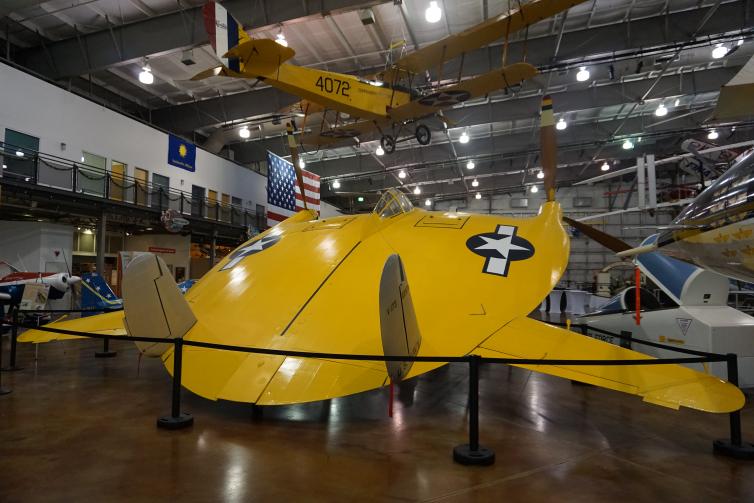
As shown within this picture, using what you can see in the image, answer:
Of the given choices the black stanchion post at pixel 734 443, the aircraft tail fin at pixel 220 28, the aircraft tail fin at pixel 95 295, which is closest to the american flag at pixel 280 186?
the aircraft tail fin at pixel 95 295

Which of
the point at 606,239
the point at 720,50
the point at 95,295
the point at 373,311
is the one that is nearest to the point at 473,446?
the point at 373,311

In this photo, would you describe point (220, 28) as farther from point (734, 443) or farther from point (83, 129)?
point (734, 443)

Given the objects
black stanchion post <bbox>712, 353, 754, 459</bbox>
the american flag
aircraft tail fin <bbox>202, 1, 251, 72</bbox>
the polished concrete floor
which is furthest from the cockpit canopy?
the american flag

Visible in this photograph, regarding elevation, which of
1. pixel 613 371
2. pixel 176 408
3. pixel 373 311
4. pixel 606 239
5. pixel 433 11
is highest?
pixel 433 11

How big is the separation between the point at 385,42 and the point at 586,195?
24319mm

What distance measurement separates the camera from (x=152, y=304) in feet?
13.5

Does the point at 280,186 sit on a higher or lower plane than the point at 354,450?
higher

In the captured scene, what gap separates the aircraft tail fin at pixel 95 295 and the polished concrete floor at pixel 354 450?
5590 millimetres

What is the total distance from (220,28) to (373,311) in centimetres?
806

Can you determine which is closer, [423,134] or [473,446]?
[473,446]

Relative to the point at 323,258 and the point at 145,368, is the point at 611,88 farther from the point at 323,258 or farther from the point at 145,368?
the point at 145,368

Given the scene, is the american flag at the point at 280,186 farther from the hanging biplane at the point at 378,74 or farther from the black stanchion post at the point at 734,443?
the black stanchion post at the point at 734,443

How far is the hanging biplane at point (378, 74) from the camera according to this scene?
32.2ft

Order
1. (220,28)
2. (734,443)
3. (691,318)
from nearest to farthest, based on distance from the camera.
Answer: (734,443) → (691,318) → (220,28)
